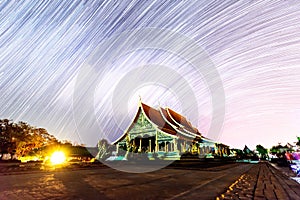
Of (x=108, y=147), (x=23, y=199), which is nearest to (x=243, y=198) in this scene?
(x=23, y=199)

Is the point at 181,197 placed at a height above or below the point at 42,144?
below

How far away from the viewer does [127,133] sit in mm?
27281

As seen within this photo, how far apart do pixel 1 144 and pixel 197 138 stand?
34.2 meters

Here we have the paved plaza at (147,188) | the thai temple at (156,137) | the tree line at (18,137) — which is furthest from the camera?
the tree line at (18,137)

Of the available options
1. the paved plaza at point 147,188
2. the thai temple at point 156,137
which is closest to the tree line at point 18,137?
the thai temple at point 156,137

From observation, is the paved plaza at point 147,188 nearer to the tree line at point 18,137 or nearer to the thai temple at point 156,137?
the thai temple at point 156,137

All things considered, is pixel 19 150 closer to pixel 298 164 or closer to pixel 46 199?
pixel 46 199

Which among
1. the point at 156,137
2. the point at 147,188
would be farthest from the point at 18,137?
the point at 147,188

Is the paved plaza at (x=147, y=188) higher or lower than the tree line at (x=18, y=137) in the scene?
lower

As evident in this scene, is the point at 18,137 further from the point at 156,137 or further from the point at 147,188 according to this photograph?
the point at 147,188

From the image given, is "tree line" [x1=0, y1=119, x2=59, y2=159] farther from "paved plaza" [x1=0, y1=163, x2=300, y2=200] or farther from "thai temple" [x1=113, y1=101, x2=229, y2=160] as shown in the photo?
"paved plaza" [x1=0, y1=163, x2=300, y2=200]

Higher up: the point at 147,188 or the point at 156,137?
the point at 156,137

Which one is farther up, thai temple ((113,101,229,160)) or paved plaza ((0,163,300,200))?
thai temple ((113,101,229,160))

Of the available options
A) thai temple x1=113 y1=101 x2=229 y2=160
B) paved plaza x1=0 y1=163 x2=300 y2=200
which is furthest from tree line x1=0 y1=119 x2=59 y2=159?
paved plaza x1=0 y1=163 x2=300 y2=200
